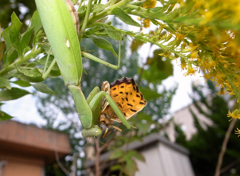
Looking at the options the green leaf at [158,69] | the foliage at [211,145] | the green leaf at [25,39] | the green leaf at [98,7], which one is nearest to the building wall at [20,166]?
the green leaf at [158,69]

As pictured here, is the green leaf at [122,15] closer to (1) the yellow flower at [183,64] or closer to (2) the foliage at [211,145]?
(1) the yellow flower at [183,64]

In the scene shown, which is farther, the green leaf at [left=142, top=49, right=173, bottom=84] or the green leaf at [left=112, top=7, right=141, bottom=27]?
the green leaf at [left=142, top=49, right=173, bottom=84]

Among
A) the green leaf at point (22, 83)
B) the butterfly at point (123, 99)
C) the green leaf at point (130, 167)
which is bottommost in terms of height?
the green leaf at point (130, 167)

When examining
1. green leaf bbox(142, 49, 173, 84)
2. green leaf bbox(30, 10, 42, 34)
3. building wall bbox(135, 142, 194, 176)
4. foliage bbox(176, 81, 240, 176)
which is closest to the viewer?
green leaf bbox(30, 10, 42, 34)

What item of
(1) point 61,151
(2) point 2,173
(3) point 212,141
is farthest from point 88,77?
(3) point 212,141

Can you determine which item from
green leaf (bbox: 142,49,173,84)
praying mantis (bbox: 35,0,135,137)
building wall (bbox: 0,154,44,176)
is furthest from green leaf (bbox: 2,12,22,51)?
building wall (bbox: 0,154,44,176)

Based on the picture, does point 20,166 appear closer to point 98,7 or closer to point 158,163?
point 158,163

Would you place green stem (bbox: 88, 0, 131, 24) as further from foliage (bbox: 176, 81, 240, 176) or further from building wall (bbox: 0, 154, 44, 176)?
foliage (bbox: 176, 81, 240, 176)
